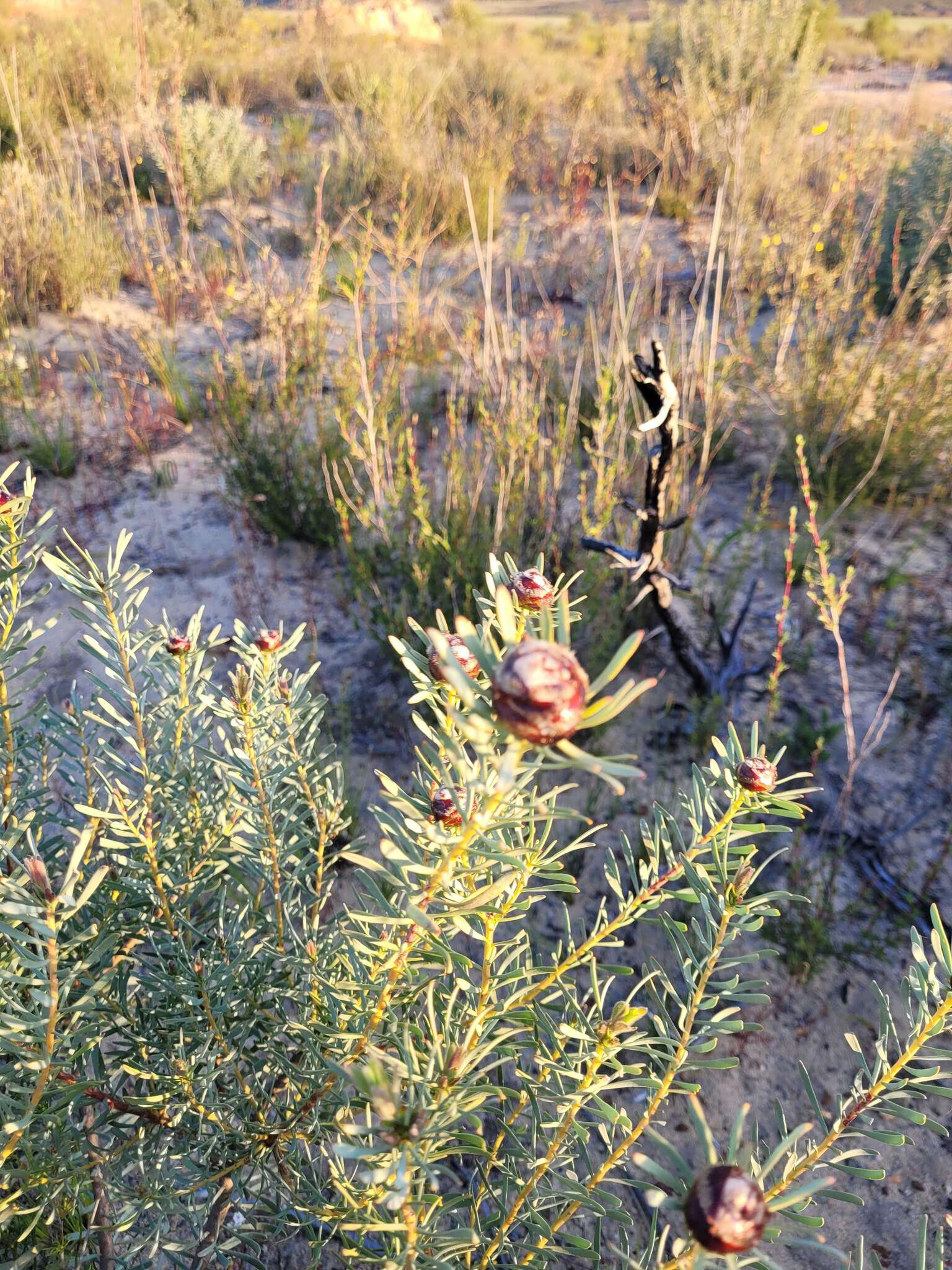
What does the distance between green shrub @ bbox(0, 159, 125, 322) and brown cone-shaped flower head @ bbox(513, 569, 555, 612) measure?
12.3 ft

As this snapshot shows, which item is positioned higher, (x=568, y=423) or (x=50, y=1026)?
(x=50, y=1026)

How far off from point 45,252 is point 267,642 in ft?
12.6

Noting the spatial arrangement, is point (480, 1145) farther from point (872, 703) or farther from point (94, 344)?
point (94, 344)

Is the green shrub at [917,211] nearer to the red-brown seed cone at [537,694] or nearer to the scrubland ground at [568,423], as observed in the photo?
the scrubland ground at [568,423]

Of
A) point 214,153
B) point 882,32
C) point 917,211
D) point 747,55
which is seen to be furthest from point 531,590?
point 882,32

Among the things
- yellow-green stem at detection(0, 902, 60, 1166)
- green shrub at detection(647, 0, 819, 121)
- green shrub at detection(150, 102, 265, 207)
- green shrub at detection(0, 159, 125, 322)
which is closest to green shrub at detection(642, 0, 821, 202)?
green shrub at detection(647, 0, 819, 121)

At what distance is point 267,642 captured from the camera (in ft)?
2.38

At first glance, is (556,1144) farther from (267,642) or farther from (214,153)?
(214,153)

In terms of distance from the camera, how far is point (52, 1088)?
0.62 m

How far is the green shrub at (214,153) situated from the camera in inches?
192

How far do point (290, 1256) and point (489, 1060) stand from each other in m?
0.37

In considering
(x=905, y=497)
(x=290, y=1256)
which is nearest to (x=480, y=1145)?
(x=290, y=1256)

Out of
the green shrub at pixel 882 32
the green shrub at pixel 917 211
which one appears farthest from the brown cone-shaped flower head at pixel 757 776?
the green shrub at pixel 882 32

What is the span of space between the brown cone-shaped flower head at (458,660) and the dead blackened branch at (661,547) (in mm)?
656
